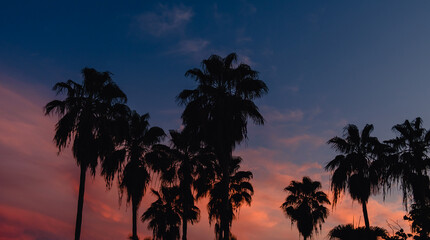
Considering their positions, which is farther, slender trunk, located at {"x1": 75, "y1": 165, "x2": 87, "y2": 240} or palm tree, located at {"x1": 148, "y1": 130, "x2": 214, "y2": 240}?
palm tree, located at {"x1": 148, "y1": 130, "x2": 214, "y2": 240}

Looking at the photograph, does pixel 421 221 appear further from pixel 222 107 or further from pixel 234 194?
pixel 234 194

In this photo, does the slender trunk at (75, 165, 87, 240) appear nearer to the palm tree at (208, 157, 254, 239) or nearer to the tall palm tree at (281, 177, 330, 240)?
the palm tree at (208, 157, 254, 239)

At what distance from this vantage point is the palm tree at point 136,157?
32.0 m

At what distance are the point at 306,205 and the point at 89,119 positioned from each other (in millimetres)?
31366

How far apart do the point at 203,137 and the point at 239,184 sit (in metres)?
16.1

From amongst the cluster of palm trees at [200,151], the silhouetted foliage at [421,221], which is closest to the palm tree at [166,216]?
the cluster of palm trees at [200,151]

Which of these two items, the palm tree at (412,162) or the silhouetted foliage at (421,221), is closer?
the silhouetted foliage at (421,221)

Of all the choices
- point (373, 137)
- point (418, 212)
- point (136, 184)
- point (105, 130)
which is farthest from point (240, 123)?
point (373, 137)

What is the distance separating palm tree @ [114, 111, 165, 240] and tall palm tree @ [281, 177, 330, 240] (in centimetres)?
2153

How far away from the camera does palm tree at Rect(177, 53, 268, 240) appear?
2580 cm

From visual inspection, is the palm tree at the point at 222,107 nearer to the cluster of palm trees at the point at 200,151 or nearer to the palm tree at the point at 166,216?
the cluster of palm trees at the point at 200,151

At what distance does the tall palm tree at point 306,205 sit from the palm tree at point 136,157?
70.6 feet

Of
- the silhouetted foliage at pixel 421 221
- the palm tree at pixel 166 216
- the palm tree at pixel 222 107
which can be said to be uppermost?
the palm tree at pixel 222 107

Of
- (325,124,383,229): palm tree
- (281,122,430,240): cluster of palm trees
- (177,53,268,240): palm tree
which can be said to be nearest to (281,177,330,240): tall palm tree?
(281,122,430,240): cluster of palm trees
